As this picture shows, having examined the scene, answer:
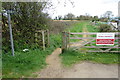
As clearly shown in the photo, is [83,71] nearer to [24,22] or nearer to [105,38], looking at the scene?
[105,38]

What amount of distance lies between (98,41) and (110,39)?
647mm

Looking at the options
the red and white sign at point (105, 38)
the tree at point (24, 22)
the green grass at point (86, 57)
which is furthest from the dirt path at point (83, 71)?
the tree at point (24, 22)

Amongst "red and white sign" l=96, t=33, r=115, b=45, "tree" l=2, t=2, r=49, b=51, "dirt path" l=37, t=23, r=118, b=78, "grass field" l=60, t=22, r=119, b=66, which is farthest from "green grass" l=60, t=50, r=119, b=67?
"tree" l=2, t=2, r=49, b=51

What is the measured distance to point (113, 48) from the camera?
562 cm

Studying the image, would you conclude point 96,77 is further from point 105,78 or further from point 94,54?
point 94,54

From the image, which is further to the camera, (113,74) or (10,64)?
(10,64)

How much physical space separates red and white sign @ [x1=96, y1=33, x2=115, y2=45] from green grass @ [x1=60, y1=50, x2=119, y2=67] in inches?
27.1

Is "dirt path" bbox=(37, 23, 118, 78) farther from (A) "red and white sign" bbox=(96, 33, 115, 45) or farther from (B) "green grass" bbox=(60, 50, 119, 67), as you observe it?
(A) "red and white sign" bbox=(96, 33, 115, 45)

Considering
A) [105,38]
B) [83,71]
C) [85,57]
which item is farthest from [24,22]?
[105,38]

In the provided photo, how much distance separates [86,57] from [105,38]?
150 cm

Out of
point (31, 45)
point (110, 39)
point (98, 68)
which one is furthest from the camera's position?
point (31, 45)

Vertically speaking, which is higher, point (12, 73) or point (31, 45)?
point (31, 45)

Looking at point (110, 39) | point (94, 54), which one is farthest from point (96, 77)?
point (110, 39)

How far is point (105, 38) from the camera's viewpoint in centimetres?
522
